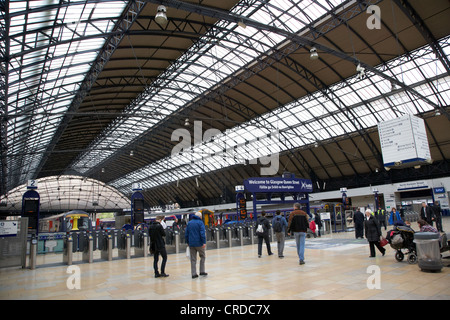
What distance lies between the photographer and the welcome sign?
823 inches

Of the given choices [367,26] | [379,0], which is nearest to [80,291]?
[379,0]

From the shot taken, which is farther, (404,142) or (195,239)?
(404,142)

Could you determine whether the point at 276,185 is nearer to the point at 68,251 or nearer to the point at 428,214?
the point at 428,214

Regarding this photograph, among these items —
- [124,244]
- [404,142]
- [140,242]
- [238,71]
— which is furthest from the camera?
[238,71]

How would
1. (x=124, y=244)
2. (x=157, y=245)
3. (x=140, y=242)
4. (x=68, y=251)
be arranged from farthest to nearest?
(x=140, y=242) < (x=124, y=244) < (x=68, y=251) < (x=157, y=245)

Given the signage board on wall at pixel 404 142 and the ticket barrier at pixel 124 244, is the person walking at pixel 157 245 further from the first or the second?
the signage board on wall at pixel 404 142

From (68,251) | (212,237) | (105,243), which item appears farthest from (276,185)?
(68,251)

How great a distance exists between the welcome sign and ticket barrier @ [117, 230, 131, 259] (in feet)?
29.0

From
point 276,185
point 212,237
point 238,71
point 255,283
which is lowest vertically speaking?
point 255,283

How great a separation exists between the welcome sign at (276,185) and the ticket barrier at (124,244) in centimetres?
883

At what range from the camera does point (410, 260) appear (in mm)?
8695

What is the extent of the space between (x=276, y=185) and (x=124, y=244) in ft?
37.4

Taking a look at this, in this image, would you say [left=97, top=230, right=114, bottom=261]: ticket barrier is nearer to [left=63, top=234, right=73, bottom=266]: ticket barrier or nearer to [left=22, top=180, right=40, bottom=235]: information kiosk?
[left=63, top=234, right=73, bottom=266]: ticket barrier

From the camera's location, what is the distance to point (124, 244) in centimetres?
1460
